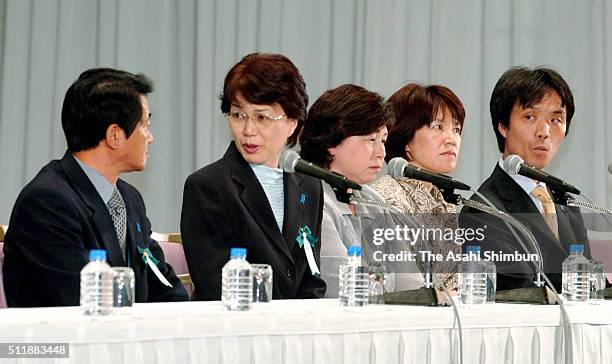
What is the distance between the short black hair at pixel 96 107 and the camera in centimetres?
275

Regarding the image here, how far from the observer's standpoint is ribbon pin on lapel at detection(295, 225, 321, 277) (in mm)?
2873

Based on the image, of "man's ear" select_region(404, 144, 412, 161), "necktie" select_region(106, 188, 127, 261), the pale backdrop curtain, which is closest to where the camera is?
"necktie" select_region(106, 188, 127, 261)

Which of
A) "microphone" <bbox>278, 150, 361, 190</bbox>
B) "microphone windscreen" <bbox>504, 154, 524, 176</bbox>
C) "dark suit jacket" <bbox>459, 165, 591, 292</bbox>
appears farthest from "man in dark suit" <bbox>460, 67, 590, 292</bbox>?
"microphone" <bbox>278, 150, 361, 190</bbox>

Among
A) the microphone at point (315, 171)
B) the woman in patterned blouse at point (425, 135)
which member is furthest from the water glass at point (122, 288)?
the woman in patterned blouse at point (425, 135)

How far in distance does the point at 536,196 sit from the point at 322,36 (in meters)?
2.14

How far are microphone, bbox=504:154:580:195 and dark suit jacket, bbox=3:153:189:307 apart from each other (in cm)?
105

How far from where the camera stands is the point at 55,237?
2535mm

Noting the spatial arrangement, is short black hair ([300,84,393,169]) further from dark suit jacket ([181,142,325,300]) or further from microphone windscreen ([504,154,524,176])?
microphone windscreen ([504,154,524,176])

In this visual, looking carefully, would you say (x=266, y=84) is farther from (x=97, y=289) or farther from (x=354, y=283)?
(x=97, y=289)

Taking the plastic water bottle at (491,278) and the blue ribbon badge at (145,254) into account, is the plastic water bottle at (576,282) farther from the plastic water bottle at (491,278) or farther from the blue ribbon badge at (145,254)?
the blue ribbon badge at (145,254)

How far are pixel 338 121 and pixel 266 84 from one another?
0.45m

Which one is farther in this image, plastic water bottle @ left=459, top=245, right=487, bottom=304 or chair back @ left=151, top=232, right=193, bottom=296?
chair back @ left=151, top=232, right=193, bottom=296

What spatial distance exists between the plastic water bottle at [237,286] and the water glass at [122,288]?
202mm

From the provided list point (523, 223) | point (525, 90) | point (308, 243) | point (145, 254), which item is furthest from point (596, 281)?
point (145, 254)
